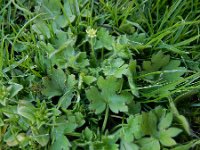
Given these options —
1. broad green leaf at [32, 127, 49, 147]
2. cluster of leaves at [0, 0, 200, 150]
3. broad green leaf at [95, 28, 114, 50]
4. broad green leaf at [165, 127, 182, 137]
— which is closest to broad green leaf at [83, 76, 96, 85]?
cluster of leaves at [0, 0, 200, 150]

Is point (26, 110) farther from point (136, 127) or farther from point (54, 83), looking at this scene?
point (136, 127)

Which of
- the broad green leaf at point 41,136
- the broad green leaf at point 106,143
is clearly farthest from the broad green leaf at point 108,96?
the broad green leaf at point 41,136

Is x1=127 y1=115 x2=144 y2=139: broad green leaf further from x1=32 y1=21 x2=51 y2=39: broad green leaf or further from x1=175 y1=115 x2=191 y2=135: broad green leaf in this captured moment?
x1=32 y1=21 x2=51 y2=39: broad green leaf

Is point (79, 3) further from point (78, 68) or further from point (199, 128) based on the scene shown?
point (199, 128)

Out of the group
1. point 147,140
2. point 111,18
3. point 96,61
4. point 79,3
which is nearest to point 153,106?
point 147,140

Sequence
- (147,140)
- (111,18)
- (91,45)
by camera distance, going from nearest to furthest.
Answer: (147,140), (91,45), (111,18)

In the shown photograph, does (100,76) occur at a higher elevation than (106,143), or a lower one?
higher

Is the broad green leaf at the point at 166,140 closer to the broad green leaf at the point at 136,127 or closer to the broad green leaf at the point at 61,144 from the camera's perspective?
the broad green leaf at the point at 136,127

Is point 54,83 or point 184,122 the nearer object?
point 184,122

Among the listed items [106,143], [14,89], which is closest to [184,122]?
[106,143]
